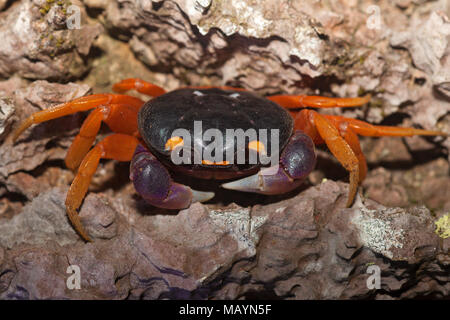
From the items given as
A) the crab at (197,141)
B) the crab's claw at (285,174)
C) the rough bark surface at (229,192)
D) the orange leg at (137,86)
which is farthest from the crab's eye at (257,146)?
the orange leg at (137,86)

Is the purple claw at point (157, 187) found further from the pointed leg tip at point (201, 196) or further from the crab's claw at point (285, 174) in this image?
the crab's claw at point (285, 174)

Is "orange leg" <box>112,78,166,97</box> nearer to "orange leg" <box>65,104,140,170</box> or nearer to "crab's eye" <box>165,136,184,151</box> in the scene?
"orange leg" <box>65,104,140,170</box>

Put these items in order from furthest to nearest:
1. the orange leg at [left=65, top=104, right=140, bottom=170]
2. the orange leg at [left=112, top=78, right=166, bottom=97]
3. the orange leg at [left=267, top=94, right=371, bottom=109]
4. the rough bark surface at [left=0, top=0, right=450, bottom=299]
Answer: the orange leg at [left=112, top=78, right=166, bottom=97] → the orange leg at [left=267, top=94, right=371, bottom=109] → the orange leg at [left=65, top=104, right=140, bottom=170] → the rough bark surface at [left=0, top=0, right=450, bottom=299]

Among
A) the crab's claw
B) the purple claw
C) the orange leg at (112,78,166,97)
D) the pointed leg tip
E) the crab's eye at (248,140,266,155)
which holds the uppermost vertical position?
the crab's eye at (248,140,266,155)

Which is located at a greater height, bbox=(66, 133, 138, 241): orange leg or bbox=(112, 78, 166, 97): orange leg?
bbox=(112, 78, 166, 97): orange leg

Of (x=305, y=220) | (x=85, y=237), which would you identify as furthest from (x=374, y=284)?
(x=85, y=237)

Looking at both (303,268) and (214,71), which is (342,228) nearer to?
(303,268)

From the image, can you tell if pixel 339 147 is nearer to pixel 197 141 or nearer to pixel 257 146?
pixel 257 146

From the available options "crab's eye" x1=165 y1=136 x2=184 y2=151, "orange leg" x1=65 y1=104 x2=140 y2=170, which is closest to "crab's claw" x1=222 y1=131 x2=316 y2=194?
"crab's eye" x1=165 y1=136 x2=184 y2=151

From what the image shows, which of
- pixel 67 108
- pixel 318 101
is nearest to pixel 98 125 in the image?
pixel 67 108
